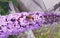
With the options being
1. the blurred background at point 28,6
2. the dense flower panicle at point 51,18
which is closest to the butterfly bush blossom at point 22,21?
the dense flower panicle at point 51,18

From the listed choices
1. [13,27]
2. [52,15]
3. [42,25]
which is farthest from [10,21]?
[52,15]

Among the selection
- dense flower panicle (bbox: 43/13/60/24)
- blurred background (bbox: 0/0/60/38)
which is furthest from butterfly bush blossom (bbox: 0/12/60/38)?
blurred background (bbox: 0/0/60/38)

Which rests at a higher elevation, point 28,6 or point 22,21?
point 28,6

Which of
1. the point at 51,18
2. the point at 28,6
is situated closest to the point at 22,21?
the point at 51,18

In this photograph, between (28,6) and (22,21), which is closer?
(22,21)

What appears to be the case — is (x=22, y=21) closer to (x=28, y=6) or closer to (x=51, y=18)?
(x=51, y=18)

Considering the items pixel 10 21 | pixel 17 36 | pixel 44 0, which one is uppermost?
pixel 44 0

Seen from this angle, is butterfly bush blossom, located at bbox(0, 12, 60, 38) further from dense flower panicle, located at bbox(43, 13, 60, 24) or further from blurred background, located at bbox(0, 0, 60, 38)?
blurred background, located at bbox(0, 0, 60, 38)

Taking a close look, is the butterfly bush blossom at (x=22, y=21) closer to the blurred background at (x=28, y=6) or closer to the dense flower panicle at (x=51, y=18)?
the dense flower panicle at (x=51, y=18)

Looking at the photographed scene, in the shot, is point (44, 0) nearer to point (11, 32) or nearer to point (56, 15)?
point (56, 15)
